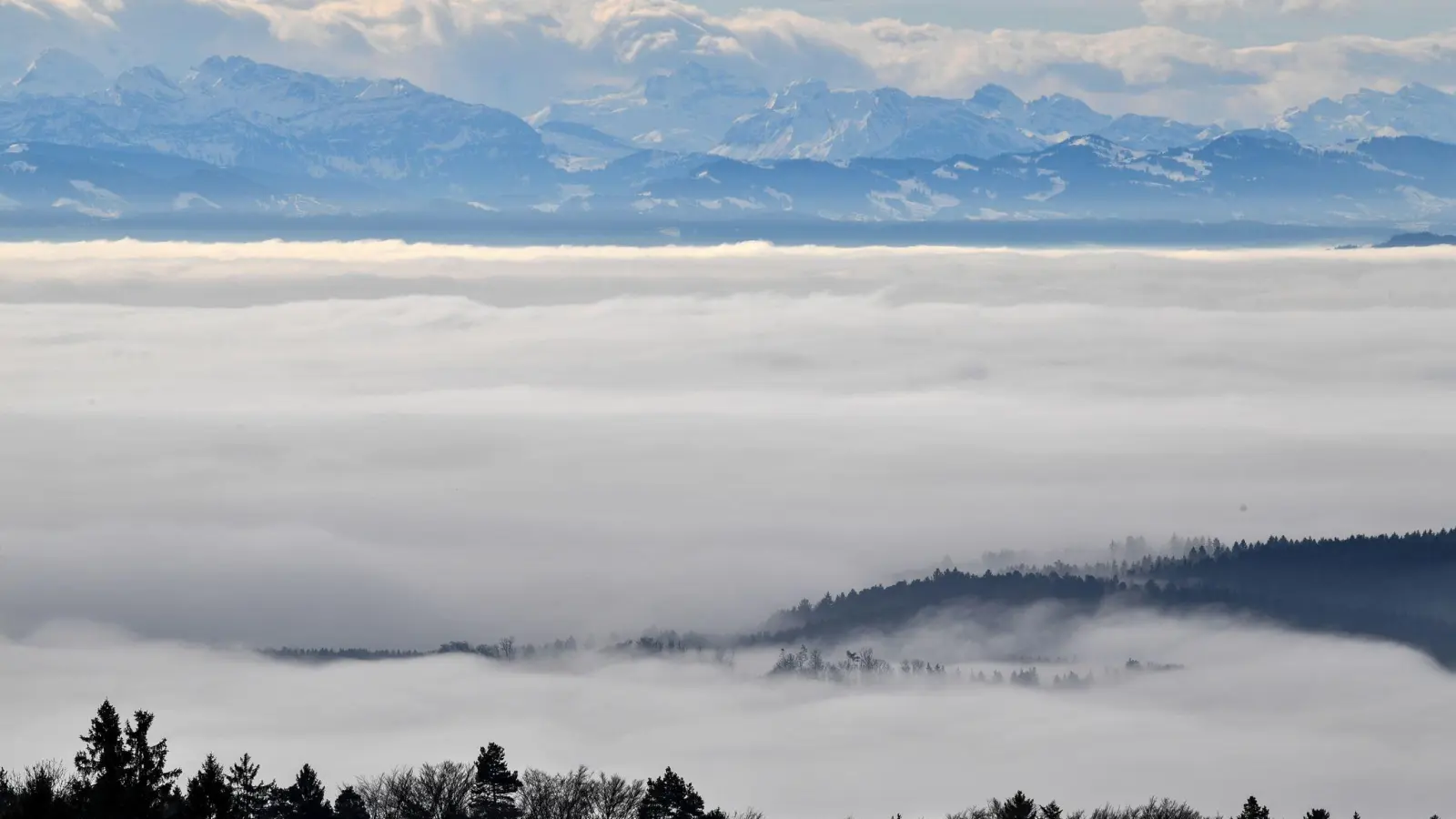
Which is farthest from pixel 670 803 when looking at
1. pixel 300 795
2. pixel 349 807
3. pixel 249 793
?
pixel 249 793

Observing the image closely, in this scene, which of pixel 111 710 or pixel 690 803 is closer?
pixel 111 710

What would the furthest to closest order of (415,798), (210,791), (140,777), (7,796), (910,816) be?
(910,816) < (415,798) < (7,796) < (140,777) < (210,791)

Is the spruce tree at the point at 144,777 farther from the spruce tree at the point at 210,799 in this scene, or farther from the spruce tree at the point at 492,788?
the spruce tree at the point at 492,788

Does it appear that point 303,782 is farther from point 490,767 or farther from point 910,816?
point 910,816

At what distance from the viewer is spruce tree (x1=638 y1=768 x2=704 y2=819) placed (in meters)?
81.9

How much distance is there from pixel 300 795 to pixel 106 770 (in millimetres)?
21251

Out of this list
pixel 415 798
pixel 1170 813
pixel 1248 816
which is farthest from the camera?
pixel 1170 813

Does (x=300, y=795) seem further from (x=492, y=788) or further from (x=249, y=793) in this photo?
(x=492, y=788)

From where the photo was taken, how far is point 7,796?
7244 cm

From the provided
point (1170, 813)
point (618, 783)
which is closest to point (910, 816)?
point (1170, 813)

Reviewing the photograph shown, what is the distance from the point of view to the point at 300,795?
3278 inches

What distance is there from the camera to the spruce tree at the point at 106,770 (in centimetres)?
6134

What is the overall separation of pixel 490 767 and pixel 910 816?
11709 cm

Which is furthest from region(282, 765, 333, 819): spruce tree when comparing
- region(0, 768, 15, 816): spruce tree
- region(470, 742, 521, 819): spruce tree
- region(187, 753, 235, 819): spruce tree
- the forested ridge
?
region(187, 753, 235, 819): spruce tree
